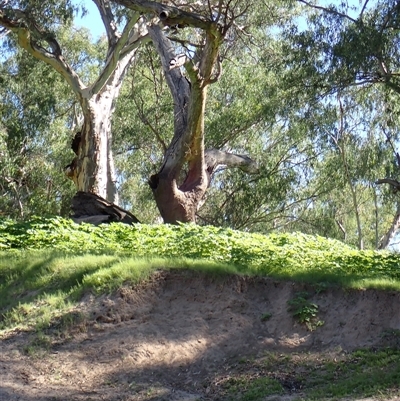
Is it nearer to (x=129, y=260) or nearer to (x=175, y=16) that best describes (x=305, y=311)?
(x=129, y=260)

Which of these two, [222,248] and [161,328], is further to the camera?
[222,248]

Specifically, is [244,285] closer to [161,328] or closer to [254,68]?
[161,328]

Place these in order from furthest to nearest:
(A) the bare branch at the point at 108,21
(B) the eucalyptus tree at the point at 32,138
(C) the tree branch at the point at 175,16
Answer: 1. (B) the eucalyptus tree at the point at 32,138
2. (A) the bare branch at the point at 108,21
3. (C) the tree branch at the point at 175,16

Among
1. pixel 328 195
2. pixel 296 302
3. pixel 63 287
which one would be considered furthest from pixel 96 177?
pixel 328 195

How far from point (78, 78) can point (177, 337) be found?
536 inches

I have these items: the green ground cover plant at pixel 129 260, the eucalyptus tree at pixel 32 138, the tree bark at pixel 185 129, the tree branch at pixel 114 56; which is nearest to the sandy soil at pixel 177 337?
the green ground cover plant at pixel 129 260

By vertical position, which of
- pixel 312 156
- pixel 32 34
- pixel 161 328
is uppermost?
pixel 32 34

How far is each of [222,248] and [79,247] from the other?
6.87 feet

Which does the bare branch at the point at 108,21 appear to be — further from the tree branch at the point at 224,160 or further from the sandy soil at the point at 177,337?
the sandy soil at the point at 177,337

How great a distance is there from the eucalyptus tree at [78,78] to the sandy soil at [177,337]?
10823 mm

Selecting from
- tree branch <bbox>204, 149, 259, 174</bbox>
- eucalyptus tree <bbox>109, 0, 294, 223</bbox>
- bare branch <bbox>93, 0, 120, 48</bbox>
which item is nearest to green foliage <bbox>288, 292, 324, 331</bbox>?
eucalyptus tree <bbox>109, 0, 294, 223</bbox>

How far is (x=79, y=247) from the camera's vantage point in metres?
10.9

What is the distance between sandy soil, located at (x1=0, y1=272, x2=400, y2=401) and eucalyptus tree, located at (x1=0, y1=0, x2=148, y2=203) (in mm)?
10823

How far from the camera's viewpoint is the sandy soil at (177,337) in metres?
7.34
